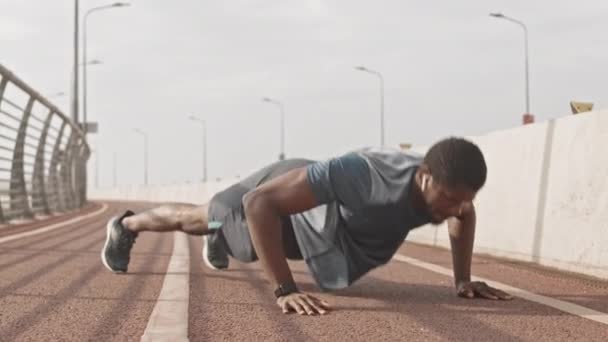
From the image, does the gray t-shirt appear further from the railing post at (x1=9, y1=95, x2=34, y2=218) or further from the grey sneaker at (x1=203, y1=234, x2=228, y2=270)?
the railing post at (x1=9, y1=95, x2=34, y2=218)

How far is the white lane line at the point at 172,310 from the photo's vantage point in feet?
9.91

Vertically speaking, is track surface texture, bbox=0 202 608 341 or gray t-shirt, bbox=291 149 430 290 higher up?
gray t-shirt, bbox=291 149 430 290

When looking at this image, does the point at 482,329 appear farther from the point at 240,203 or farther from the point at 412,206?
the point at 240,203

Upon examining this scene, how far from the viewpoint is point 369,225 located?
4066mm

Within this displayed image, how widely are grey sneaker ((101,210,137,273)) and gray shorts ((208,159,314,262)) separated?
2.87 feet

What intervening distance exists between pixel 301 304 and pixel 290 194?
0.54 metres

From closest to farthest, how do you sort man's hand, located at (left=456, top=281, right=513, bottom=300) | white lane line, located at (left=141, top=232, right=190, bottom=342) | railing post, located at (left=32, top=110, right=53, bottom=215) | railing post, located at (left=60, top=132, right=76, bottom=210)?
white lane line, located at (left=141, top=232, right=190, bottom=342), man's hand, located at (left=456, top=281, right=513, bottom=300), railing post, located at (left=32, top=110, right=53, bottom=215), railing post, located at (left=60, top=132, right=76, bottom=210)

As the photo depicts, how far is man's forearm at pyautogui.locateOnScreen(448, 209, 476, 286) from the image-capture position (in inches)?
174

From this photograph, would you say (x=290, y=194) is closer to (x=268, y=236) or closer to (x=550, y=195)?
Answer: (x=268, y=236)

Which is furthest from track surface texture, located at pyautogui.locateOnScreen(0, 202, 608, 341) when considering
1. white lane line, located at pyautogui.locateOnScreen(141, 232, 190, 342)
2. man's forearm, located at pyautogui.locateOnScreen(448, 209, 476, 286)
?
man's forearm, located at pyautogui.locateOnScreen(448, 209, 476, 286)

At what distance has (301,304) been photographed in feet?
12.1

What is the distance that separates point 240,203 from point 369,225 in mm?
852

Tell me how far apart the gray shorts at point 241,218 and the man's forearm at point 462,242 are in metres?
0.88

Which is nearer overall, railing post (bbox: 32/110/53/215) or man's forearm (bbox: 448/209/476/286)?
man's forearm (bbox: 448/209/476/286)
